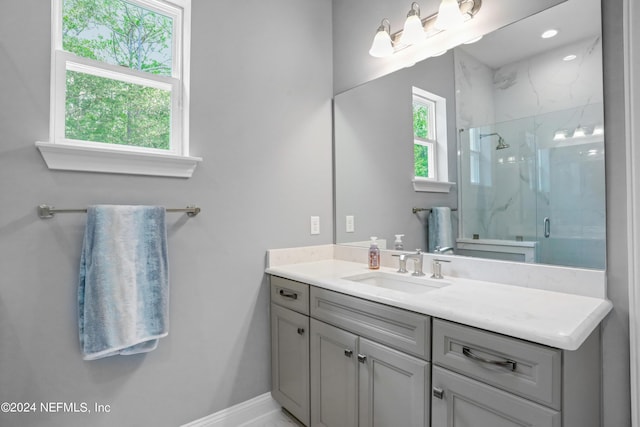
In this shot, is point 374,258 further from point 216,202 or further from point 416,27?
point 416,27

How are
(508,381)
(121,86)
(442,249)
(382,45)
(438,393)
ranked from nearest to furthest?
(508,381), (438,393), (121,86), (442,249), (382,45)

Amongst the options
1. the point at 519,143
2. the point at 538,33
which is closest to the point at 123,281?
the point at 519,143

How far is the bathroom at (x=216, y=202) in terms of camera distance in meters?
1.32

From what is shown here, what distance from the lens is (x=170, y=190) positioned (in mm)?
1705

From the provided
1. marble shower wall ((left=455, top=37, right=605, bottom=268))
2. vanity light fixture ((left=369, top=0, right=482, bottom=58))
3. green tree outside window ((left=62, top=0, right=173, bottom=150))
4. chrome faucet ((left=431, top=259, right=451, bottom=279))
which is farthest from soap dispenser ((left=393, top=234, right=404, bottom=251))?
A: green tree outside window ((left=62, top=0, right=173, bottom=150))

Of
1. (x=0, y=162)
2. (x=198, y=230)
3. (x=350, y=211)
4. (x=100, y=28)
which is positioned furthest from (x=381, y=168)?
(x=0, y=162)

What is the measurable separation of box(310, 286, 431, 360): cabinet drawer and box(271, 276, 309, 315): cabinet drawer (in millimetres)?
58

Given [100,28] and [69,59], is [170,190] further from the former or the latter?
[100,28]

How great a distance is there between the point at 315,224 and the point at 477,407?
147cm

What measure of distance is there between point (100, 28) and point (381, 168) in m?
1.70

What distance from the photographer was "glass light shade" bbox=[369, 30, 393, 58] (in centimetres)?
198

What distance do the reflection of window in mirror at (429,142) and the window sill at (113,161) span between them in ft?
4.07

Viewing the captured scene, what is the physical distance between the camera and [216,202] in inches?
73.4

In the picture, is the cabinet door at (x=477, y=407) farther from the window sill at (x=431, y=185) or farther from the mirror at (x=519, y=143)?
the window sill at (x=431, y=185)
